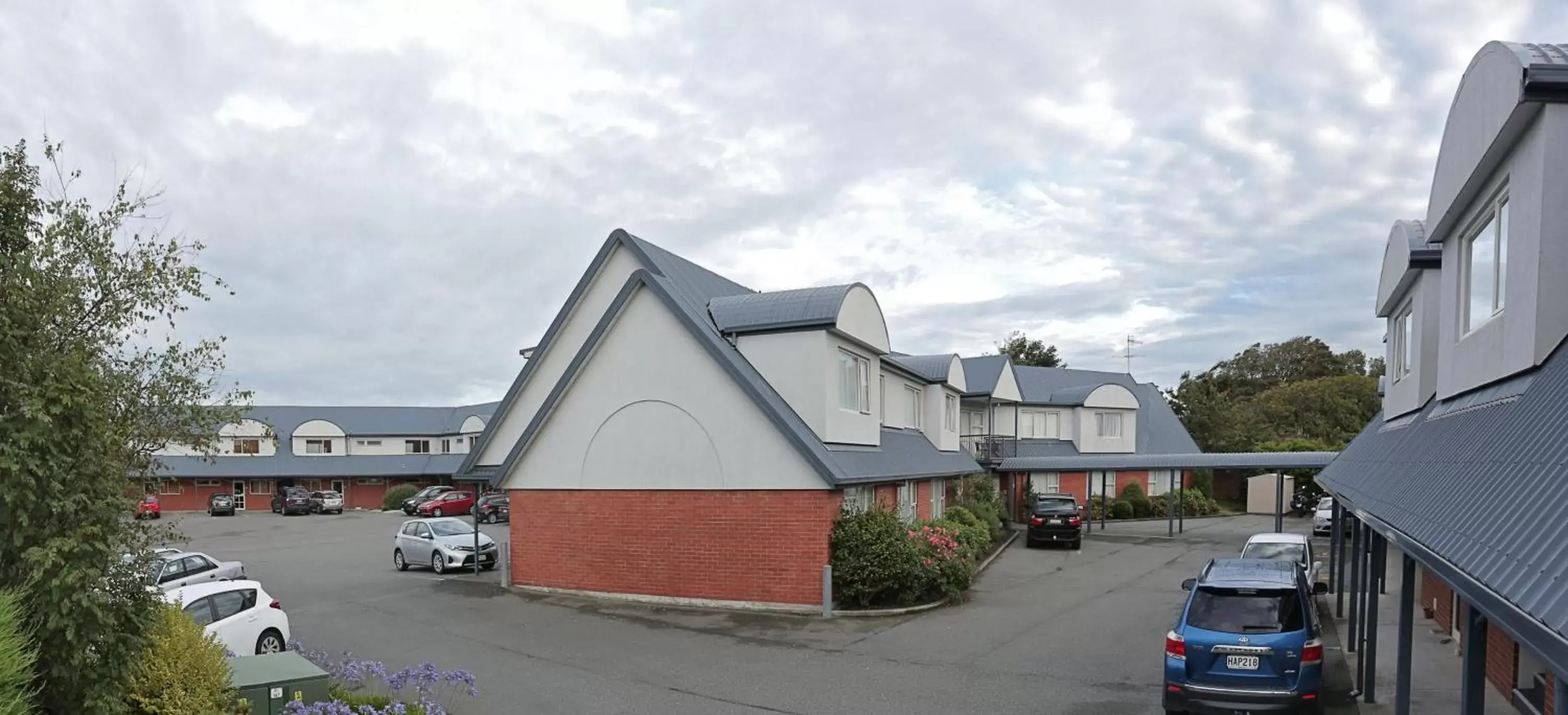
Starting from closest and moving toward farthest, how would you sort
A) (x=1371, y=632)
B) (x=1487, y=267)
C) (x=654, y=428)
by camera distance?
(x=1487, y=267) → (x=1371, y=632) → (x=654, y=428)

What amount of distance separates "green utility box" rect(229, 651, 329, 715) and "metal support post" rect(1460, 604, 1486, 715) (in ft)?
28.2

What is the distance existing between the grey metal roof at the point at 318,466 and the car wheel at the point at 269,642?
46.4m

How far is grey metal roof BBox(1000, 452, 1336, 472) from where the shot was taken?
36062mm

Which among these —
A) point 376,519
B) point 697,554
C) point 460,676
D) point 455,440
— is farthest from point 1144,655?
point 455,440

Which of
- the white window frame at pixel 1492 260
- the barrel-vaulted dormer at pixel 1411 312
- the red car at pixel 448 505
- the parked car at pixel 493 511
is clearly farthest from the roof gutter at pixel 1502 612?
the red car at pixel 448 505

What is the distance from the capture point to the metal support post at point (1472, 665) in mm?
4934

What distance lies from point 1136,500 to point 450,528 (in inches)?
1256

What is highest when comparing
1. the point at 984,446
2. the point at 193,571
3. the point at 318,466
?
the point at 984,446

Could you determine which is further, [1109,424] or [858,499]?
[1109,424]

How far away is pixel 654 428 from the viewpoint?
19.5 metres

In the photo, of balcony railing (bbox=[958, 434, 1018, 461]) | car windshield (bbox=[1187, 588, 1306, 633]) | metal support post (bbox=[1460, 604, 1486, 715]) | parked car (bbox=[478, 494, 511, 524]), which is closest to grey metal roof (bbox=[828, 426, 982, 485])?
balcony railing (bbox=[958, 434, 1018, 461])

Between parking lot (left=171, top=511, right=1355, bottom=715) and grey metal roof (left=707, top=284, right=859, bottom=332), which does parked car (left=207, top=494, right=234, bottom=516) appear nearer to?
parking lot (left=171, top=511, right=1355, bottom=715)

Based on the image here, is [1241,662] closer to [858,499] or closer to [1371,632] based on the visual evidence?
[1371,632]

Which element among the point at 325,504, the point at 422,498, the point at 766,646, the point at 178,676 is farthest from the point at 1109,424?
the point at 178,676
